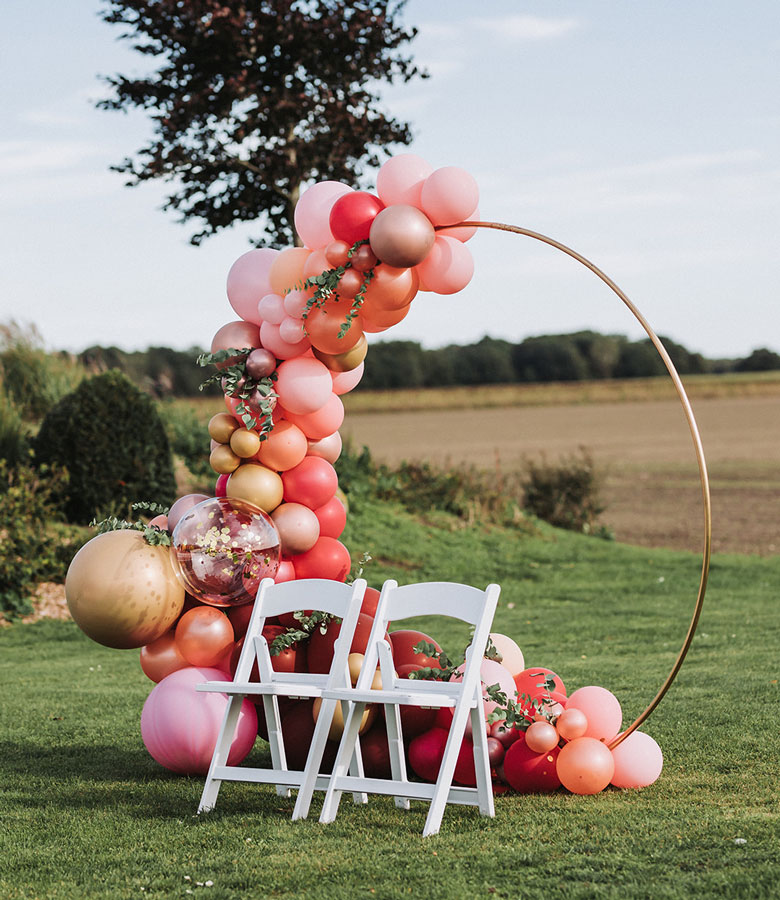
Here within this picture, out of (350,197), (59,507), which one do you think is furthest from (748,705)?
(59,507)

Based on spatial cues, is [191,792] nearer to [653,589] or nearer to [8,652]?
[8,652]

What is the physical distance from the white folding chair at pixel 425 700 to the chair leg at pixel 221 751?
54 centimetres

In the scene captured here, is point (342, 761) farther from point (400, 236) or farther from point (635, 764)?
point (400, 236)

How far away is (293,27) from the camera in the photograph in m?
13.7

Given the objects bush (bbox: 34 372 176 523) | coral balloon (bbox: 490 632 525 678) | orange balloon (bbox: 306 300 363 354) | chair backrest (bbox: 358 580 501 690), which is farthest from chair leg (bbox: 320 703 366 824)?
bush (bbox: 34 372 176 523)

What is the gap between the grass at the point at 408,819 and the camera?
367 cm

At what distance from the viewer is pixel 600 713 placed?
15.9 feet

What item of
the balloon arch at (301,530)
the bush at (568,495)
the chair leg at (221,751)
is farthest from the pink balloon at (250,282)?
the bush at (568,495)

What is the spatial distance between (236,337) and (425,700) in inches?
88.4

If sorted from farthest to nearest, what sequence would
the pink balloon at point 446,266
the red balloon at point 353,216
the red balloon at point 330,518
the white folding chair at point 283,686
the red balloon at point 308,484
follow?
1. the red balloon at point 330,518
2. the red balloon at point 308,484
3. the pink balloon at point 446,266
4. the red balloon at point 353,216
5. the white folding chair at point 283,686

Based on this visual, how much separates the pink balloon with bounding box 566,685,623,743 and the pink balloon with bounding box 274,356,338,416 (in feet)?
6.32

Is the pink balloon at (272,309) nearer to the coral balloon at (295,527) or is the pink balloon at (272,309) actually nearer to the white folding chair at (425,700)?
the coral balloon at (295,527)

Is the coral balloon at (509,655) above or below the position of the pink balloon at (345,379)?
below

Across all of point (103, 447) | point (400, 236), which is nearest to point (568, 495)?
point (103, 447)
